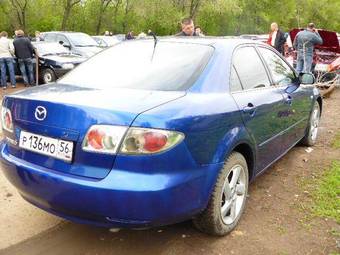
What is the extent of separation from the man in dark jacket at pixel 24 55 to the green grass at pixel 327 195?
403 inches

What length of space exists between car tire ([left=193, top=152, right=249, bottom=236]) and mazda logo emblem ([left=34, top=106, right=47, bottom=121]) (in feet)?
4.35

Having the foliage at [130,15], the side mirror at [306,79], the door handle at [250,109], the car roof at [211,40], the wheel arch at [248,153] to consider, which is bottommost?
the foliage at [130,15]

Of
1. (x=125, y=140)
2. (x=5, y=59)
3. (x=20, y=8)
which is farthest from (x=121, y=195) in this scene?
(x=20, y=8)

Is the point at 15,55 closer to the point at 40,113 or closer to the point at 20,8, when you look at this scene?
the point at 40,113

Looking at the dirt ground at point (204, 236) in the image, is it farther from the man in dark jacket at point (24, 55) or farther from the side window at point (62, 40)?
the side window at point (62, 40)

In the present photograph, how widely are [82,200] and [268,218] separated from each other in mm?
1883

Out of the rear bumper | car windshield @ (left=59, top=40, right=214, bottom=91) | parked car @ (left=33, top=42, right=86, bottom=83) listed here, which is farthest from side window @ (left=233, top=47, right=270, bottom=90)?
parked car @ (left=33, top=42, right=86, bottom=83)

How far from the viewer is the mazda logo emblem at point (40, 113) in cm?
293

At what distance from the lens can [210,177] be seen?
121 inches

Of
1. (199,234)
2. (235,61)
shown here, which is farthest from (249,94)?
(199,234)

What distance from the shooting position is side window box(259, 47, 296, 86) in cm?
455

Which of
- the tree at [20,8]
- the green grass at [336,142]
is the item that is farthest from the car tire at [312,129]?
the tree at [20,8]

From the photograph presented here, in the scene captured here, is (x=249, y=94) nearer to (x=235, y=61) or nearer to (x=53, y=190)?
(x=235, y=61)

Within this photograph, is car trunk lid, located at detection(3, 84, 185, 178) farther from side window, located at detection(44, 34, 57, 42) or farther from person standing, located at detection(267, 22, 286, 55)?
side window, located at detection(44, 34, 57, 42)
